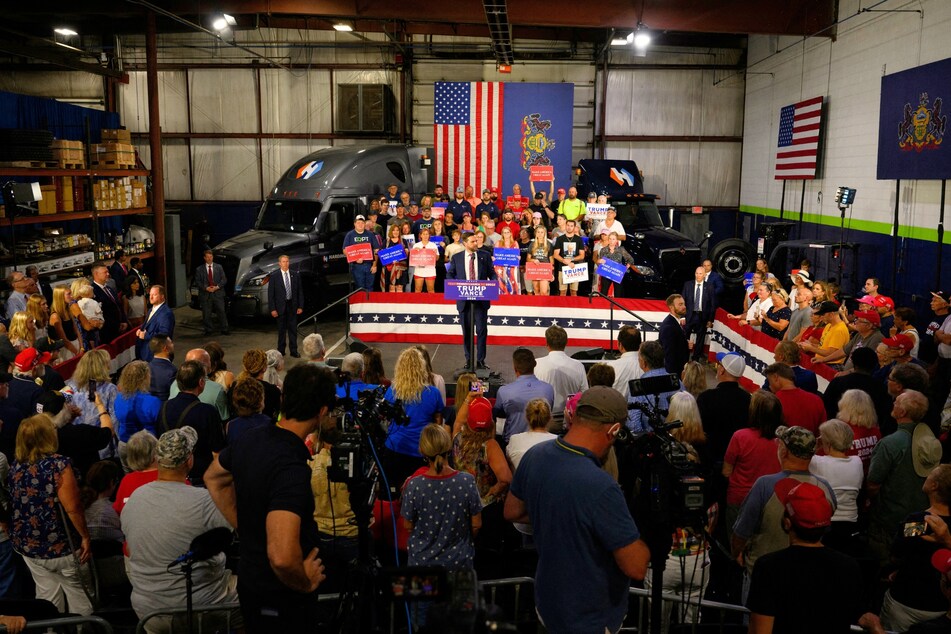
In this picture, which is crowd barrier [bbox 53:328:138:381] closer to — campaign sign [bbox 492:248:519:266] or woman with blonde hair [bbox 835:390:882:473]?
campaign sign [bbox 492:248:519:266]

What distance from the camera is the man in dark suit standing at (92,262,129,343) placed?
12016 mm

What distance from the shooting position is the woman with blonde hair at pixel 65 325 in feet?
34.4

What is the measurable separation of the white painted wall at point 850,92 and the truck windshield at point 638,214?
12.4ft

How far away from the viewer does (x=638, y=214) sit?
1895cm

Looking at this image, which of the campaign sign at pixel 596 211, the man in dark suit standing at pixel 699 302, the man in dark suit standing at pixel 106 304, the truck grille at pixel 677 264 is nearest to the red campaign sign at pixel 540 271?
the man in dark suit standing at pixel 699 302

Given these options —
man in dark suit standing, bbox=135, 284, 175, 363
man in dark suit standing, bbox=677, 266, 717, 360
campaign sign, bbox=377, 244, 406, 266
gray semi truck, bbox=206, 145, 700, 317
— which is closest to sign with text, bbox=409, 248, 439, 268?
campaign sign, bbox=377, 244, 406, 266

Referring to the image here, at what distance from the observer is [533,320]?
1453 centimetres

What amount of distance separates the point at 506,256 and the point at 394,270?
2.41 m

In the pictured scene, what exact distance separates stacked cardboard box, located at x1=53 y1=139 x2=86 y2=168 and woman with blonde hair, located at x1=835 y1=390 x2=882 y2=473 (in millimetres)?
14962

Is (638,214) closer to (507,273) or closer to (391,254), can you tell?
(507,273)

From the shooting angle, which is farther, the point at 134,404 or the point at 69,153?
the point at 69,153

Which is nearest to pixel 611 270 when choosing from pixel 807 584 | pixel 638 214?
pixel 638 214

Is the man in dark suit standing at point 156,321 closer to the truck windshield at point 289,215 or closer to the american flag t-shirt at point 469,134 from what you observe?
the truck windshield at point 289,215

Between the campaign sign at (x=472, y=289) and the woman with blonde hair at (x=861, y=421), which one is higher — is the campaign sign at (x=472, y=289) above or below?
above
